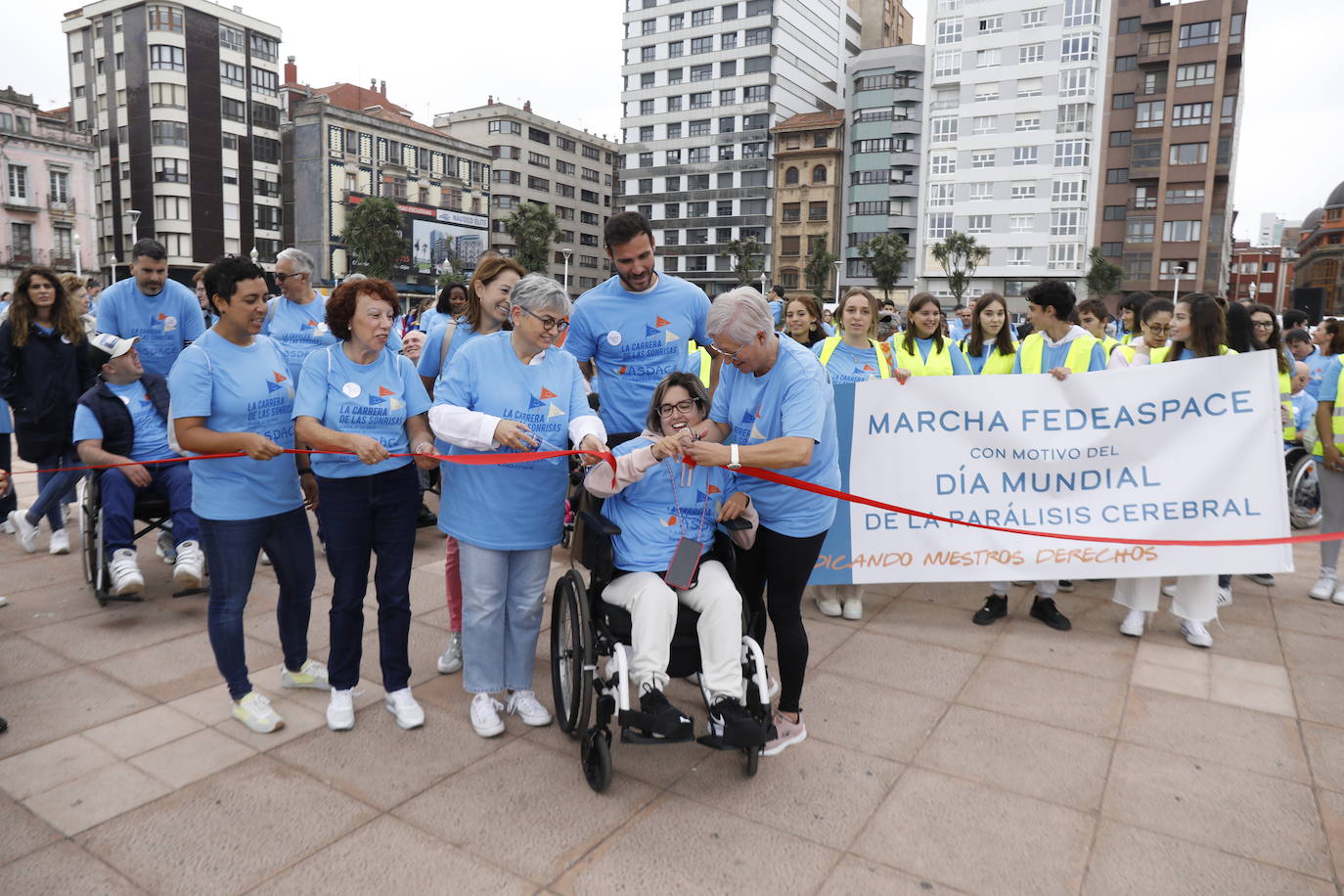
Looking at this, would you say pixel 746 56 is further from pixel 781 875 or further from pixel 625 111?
pixel 781 875

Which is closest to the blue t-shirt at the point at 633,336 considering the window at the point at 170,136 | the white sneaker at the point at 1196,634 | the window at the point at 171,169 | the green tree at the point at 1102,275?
the white sneaker at the point at 1196,634

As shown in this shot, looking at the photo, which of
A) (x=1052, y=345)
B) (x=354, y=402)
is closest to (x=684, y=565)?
(x=354, y=402)

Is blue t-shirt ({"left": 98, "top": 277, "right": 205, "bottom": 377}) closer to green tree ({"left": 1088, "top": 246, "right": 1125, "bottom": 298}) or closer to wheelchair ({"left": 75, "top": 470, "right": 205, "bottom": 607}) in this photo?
wheelchair ({"left": 75, "top": 470, "right": 205, "bottom": 607})

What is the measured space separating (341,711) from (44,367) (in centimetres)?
370

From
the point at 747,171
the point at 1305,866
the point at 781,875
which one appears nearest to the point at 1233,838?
the point at 1305,866

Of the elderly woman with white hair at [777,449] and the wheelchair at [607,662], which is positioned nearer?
the wheelchair at [607,662]

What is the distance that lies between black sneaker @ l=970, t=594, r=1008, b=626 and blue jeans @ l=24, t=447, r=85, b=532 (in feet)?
18.9

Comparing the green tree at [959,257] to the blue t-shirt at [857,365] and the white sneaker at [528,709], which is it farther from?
the white sneaker at [528,709]

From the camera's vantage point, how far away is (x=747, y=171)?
69.1 m

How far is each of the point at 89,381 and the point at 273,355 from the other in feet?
10.2

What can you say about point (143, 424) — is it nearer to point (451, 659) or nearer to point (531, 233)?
point (451, 659)

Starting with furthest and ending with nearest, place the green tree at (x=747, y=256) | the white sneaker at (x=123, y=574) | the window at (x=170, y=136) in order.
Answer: the green tree at (x=747, y=256), the window at (x=170, y=136), the white sneaker at (x=123, y=574)

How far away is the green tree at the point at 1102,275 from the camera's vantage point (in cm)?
5141

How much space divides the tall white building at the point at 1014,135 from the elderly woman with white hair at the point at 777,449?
5544 centimetres
